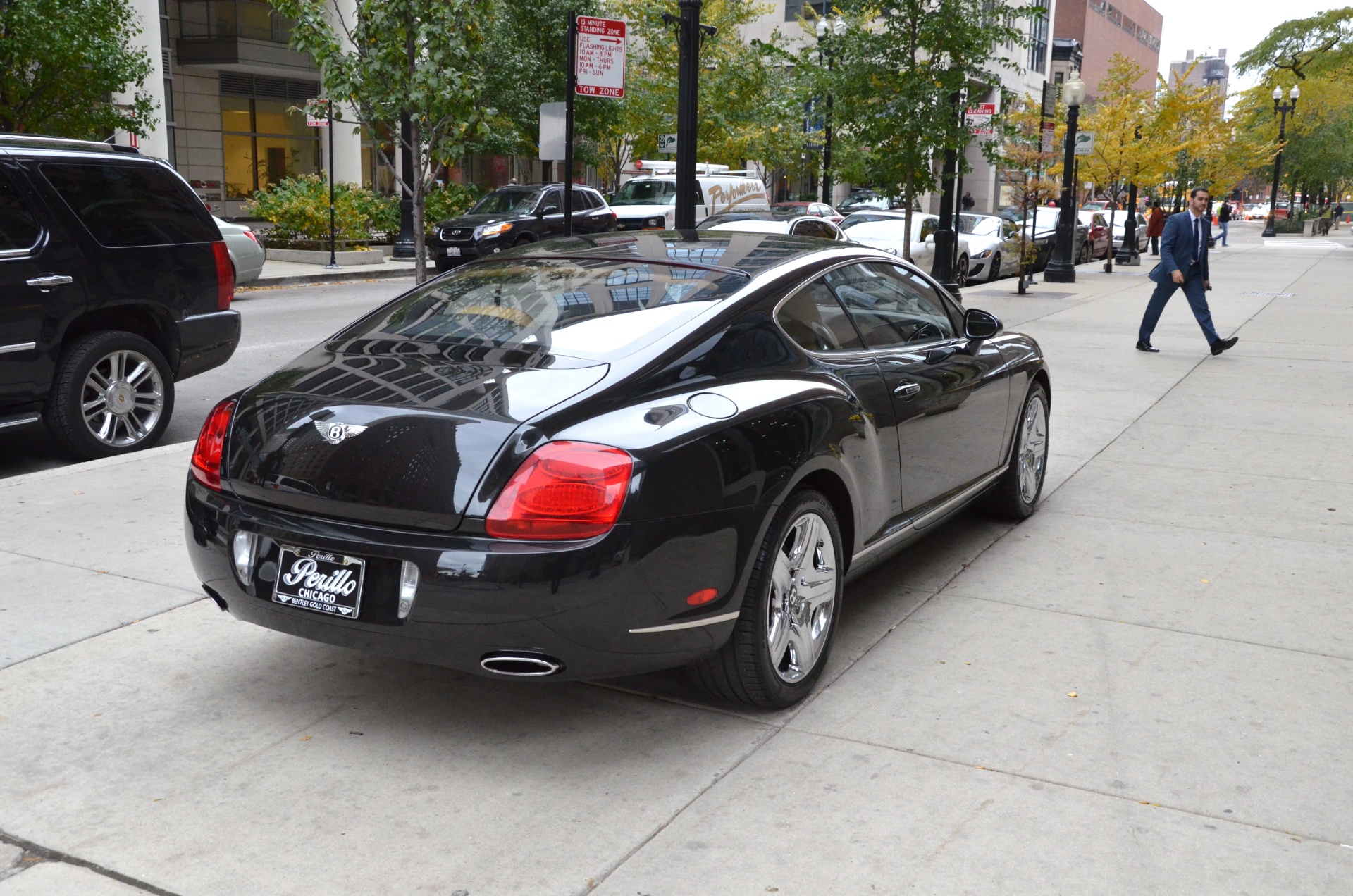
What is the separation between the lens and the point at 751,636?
13.2 ft

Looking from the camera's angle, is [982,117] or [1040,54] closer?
[982,117]

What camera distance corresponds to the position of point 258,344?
13.5 meters

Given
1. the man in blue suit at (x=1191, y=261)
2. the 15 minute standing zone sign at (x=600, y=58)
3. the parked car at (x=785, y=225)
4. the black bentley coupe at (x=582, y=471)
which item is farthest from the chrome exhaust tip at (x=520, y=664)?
the parked car at (x=785, y=225)

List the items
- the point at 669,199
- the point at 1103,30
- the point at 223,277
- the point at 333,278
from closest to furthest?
the point at 223,277 < the point at 333,278 < the point at 669,199 < the point at 1103,30

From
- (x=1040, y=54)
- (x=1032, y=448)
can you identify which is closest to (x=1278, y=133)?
(x=1040, y=54)

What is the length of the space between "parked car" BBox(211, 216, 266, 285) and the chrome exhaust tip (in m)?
15.1

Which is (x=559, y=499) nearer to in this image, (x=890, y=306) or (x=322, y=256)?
(x=890, y=306)

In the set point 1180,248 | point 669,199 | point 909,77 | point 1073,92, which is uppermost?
point 1073,92

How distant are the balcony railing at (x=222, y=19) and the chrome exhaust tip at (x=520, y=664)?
32907mm

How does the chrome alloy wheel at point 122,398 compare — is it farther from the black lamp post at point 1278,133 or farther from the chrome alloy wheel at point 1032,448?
the black lamp post at point 1278,133

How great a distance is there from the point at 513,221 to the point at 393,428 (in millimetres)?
21811

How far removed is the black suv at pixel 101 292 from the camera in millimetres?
7367

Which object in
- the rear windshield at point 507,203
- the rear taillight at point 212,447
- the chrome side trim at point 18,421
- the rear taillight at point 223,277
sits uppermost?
the rear windshield at point 507,203

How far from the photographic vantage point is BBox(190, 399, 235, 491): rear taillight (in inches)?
162
